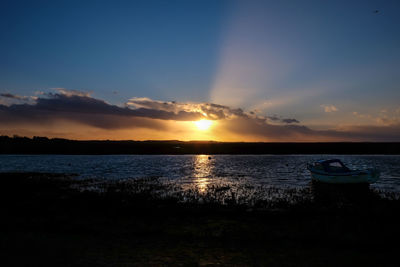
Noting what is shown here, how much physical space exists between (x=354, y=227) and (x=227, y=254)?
310 inches

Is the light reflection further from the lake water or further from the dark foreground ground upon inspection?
the dark foreground ground

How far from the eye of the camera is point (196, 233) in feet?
43.3

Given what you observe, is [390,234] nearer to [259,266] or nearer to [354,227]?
[354,227]

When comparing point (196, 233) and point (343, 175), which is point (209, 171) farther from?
point (196, 233)

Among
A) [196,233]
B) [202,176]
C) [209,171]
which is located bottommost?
Answer: [209,171]

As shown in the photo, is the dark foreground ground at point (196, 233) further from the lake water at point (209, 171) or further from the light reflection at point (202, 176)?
the lake water at point (209, 171)


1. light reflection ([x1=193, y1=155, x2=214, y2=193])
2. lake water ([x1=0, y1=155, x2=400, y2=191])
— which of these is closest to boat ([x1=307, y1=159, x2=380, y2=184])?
lake water ([x1=0, y1=155, x2=400, y2=191])

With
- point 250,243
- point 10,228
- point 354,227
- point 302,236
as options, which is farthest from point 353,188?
point 10,228

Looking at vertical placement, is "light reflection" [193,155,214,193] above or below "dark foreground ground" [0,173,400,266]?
below

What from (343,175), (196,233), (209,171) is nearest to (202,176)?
(209,171)

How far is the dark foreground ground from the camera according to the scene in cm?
989

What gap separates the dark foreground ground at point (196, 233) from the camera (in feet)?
32.4

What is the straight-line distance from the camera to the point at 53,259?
9711mm

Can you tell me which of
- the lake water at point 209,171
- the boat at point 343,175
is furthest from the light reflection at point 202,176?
the boat at point 343,175
